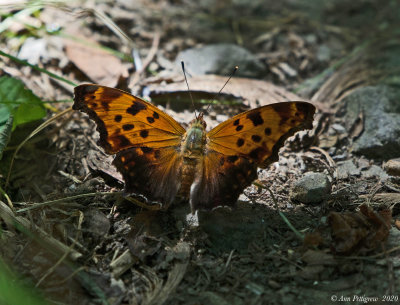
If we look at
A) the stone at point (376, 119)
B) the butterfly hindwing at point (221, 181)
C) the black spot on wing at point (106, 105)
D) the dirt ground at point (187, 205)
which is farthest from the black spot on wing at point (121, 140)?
the stone at point (376, 119)

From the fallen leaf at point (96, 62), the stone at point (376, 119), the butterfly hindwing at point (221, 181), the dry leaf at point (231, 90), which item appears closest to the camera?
the butterfly hindwing at point (221, 181)

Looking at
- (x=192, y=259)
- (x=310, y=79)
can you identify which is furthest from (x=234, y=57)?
(x=192, y=259)

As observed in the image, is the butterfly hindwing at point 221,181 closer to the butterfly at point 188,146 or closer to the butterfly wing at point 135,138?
the butterfly at point 188,146

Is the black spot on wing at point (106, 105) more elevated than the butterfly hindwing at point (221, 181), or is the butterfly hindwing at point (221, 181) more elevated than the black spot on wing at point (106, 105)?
the black spot on wing at point (106, 105)

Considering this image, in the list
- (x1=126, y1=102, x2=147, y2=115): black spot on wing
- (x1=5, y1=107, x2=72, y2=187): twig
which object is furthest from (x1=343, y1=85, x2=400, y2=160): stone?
(x1=5, y1=107, x2=72, y2=187): twig

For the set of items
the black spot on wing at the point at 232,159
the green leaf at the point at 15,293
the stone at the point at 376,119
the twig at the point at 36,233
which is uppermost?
the stone at the point at 376,119

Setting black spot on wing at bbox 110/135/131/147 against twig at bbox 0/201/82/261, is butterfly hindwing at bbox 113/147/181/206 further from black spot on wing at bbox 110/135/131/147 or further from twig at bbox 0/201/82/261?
twig at bbox 0/201/82/261

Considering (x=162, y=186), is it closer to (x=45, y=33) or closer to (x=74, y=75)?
(x=74, y=75)
